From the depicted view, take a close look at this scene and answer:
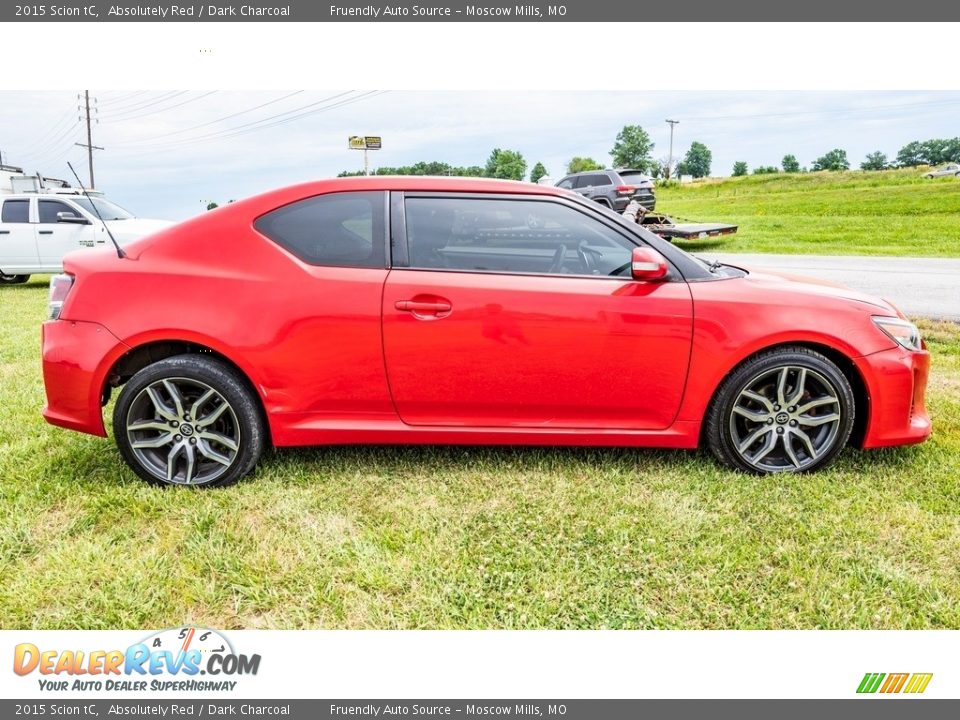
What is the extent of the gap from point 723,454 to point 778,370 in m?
0.52

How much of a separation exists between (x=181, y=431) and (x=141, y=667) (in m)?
1.25

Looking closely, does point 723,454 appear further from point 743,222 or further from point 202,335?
point 743,222

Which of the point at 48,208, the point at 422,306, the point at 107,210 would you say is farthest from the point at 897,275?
the point at 48,208

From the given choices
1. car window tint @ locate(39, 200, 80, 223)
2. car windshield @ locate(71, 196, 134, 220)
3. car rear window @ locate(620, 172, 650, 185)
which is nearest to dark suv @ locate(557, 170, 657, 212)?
car rear window @ locate(620, 172, 650, 185)

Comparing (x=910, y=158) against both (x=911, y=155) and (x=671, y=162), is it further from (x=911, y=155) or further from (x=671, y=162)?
(x=671, y=162)

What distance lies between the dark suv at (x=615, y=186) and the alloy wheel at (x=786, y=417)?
47.9 feet

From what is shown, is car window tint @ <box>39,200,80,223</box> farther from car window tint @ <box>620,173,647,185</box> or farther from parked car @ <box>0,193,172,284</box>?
car window tint @ <box>620,173,647,185</box>

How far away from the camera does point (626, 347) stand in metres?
3.06

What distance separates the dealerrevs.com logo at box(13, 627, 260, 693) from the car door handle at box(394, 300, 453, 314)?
62.6 inches

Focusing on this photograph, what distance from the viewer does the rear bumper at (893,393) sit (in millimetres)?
3170

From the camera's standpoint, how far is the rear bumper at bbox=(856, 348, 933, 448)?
3.17 m

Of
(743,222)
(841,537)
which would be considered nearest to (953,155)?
(743,222)

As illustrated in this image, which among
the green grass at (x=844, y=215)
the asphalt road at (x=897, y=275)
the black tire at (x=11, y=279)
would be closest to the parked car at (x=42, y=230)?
the black tire at (x=11, y=279)

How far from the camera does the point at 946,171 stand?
1477 cm
